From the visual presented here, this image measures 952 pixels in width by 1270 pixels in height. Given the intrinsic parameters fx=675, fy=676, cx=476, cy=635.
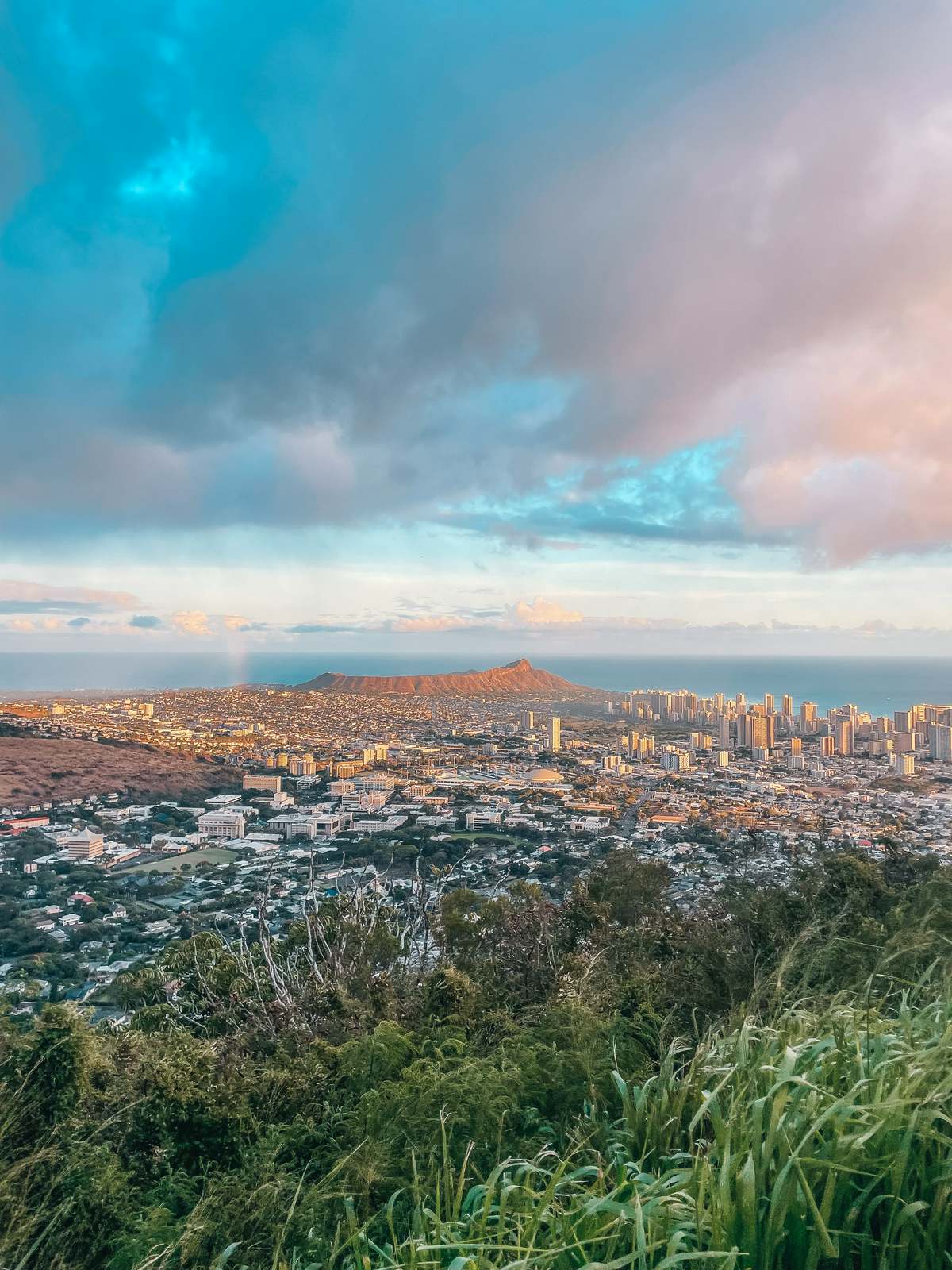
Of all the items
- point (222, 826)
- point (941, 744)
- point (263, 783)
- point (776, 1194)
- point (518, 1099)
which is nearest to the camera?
point (776, 1194)

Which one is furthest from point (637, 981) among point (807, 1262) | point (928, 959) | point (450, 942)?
point (807, 1262)

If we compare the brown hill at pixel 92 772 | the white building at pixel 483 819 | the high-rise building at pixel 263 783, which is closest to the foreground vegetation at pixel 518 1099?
the white building at pixel 483 819

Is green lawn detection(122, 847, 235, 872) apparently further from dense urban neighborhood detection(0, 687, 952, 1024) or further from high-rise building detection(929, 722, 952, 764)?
high-rise building detection(929, 722, 952, 764)

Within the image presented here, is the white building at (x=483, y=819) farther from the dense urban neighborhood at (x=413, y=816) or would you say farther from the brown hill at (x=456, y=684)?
the brown hill at (x=456, y=684)

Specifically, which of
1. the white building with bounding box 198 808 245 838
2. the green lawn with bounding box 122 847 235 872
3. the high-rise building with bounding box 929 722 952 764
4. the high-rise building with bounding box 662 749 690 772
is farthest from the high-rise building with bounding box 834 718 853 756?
the green lawn with bounding box 122 847 235 872

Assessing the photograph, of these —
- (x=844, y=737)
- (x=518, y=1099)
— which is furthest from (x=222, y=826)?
(x=844, y=737)

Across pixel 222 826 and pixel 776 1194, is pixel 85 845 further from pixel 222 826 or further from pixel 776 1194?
pixel 776 1194

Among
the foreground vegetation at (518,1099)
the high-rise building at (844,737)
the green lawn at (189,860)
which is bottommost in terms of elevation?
the green lawn at (189,860)
